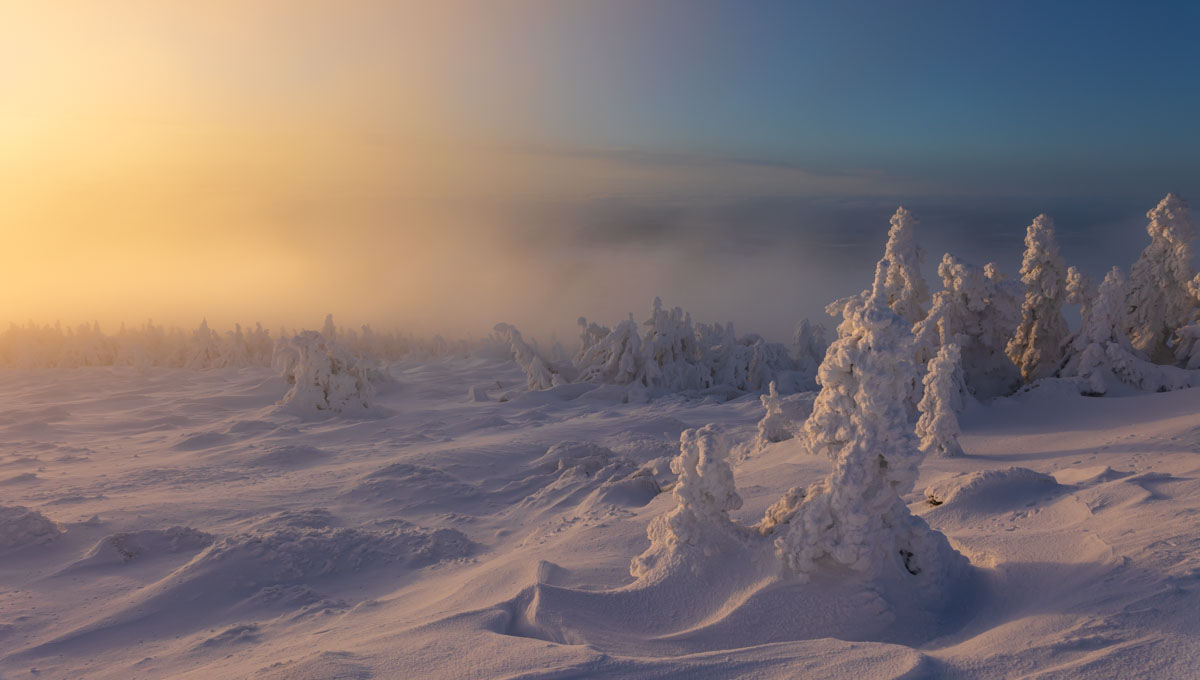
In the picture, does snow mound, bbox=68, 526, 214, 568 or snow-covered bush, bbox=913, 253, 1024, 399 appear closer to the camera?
snow mound, bbox=68, 526, 214, 568

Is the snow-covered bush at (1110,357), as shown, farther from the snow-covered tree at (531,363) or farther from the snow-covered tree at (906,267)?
the snow-covered tree at (531,363)

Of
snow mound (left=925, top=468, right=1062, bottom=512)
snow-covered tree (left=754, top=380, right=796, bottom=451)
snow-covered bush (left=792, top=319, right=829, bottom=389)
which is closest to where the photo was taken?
snow mound (left=925, top=468, right=1062, bottom=512)

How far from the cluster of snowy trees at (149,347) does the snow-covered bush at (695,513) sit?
30.6 meters

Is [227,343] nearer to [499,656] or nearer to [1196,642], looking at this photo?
[499,656]

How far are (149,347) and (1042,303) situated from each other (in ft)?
151

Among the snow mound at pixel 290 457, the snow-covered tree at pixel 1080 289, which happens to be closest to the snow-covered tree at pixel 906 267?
the snow-covered tree at pixel 1080 289

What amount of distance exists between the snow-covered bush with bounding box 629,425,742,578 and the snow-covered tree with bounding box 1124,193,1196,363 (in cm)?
1420

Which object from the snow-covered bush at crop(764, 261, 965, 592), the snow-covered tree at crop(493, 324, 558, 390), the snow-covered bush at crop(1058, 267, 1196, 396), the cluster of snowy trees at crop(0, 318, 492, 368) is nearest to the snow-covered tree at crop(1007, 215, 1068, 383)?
the snow-covered bush at crop(1058, 267, 1196, 396)

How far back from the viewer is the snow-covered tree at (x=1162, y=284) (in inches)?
630

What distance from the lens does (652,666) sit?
512 cm

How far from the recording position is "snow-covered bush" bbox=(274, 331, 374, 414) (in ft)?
75.3

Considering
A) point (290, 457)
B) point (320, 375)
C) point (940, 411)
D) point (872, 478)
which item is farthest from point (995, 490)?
point (320, 375)

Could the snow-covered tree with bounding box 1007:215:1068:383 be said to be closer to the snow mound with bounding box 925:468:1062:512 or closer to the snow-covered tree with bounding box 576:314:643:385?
the snow mound with bounding box 925:468:1062:512

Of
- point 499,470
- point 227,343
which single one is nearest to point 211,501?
point 499,470
